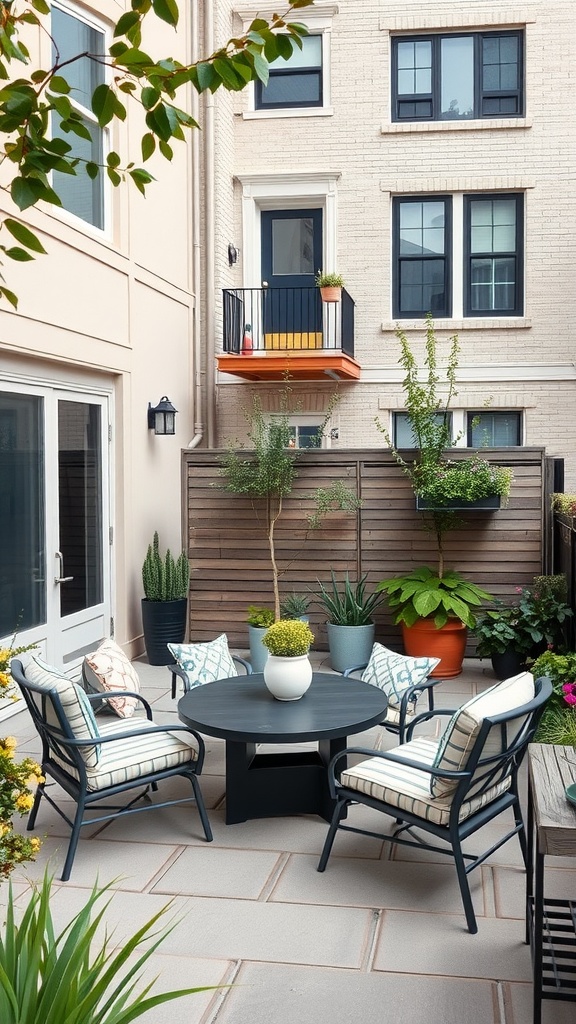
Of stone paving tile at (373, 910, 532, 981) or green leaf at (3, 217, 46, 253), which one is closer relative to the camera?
green leaf at (3, 217, 46, 253)

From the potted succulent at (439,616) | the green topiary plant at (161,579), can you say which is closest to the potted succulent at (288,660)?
the potted succulent at (439,616)

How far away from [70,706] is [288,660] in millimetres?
1332

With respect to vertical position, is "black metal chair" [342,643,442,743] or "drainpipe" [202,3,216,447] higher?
"drainpipe" [202,3,216,447]

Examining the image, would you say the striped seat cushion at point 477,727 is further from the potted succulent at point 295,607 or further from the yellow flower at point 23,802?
the potted succulent at point 295,607

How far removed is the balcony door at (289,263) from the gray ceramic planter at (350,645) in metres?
4.94

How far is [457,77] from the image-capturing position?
12.0 m

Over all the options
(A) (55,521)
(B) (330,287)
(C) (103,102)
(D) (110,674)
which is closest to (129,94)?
(C) (103,102)

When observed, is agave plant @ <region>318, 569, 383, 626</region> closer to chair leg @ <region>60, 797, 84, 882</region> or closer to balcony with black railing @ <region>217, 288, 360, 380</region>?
balcony with black railing @ <region>217, 288, 360, 380</region>

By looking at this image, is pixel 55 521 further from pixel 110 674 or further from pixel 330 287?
pixel 330 287

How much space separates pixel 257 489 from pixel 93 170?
695cm

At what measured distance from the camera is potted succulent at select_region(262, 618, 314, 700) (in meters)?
5.15

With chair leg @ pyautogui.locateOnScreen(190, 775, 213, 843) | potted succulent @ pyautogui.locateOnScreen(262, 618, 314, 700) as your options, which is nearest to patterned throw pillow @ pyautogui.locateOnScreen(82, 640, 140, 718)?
potted succulent @ pyautogui.locateOnScreen(262, 618, 314, 700)

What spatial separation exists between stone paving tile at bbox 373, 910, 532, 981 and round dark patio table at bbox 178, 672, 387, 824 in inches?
41.8

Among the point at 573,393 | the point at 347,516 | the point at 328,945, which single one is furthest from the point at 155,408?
the point at 328,945
